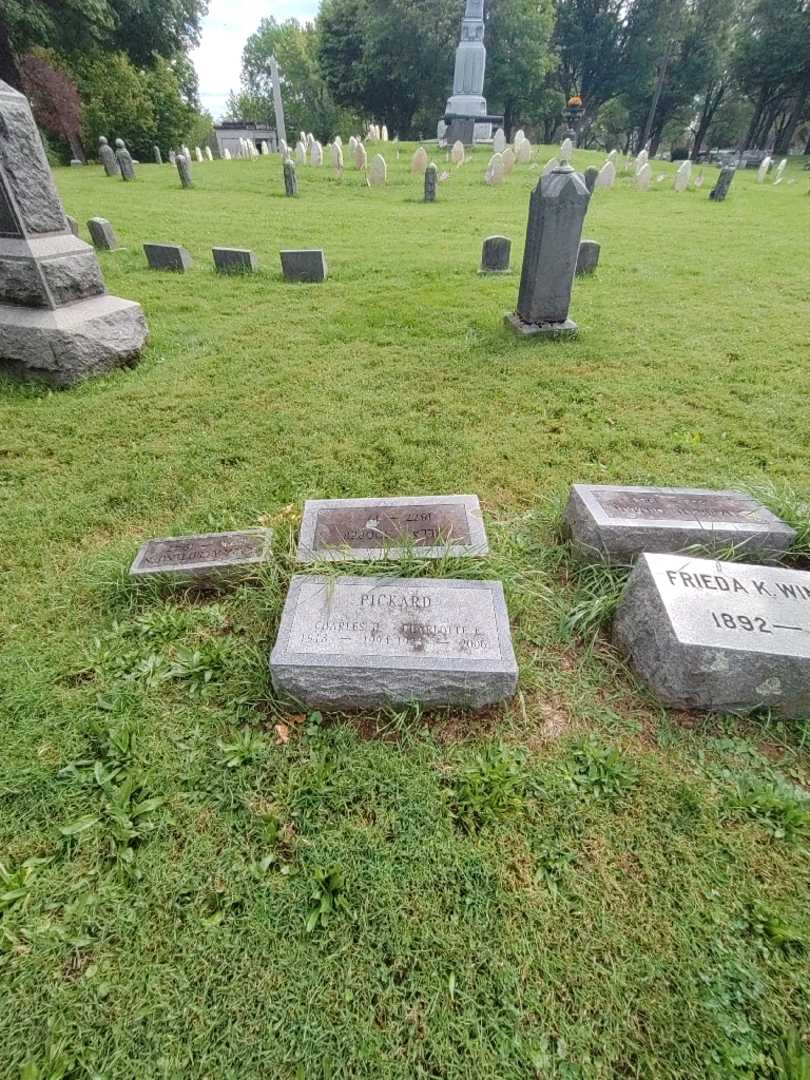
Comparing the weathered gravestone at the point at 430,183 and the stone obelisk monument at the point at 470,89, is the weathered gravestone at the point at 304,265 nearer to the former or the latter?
the weathered gravestone at the point at 430,183

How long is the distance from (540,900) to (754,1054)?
2.02ft

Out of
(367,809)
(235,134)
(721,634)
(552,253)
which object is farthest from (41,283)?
(235,134)

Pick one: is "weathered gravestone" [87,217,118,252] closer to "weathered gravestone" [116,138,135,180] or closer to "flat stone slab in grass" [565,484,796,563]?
"flat stone slab in grass" [565,484,796,563]

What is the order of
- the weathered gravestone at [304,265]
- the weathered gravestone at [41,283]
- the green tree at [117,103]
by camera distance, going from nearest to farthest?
the weathered gravestone at [41,283], the weathered gravestone at [304,265], the green tree at [117,103]

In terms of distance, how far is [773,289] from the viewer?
744 cm

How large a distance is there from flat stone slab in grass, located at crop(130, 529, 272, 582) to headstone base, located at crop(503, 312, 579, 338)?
165 inches

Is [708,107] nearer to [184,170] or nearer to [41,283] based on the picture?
[184,170]

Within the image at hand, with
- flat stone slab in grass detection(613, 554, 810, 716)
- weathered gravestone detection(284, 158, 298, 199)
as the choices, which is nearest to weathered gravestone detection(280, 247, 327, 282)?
flat stone slab in grass detection(613, 554, 810, 716)

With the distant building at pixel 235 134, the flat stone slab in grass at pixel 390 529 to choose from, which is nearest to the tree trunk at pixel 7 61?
the flat stone slab in grass at pixel 390 529

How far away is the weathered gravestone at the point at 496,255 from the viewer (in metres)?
7.71

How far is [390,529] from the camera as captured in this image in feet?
9.32

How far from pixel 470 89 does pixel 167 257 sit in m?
26.1

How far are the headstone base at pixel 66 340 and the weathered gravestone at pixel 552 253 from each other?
13.6 feet

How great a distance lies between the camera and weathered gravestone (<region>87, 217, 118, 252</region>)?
8805 mm
